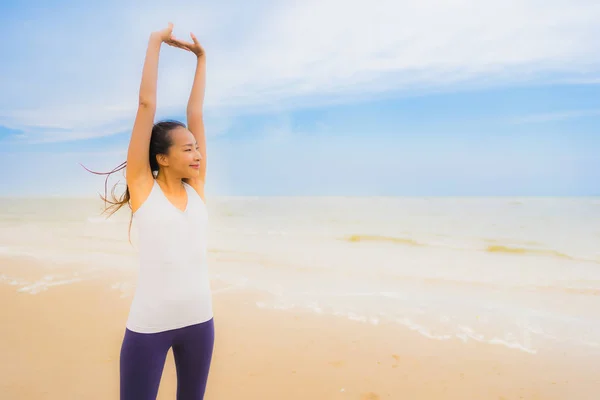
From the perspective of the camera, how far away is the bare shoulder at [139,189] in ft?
6.21

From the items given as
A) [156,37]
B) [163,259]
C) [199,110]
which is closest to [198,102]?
[199,110]

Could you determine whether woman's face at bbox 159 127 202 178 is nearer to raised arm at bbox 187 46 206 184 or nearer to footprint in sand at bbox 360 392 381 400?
raised arm at bbox 187 46 206 184

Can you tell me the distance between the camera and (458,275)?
917cm

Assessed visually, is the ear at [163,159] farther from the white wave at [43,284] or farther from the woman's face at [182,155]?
the white wave at [43,284]

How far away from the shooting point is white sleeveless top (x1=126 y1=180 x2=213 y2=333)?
6.13ft

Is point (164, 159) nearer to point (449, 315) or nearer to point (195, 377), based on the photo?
point (195, 377)

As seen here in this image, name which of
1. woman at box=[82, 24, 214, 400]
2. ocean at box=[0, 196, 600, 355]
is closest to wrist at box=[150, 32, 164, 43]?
woman at box=[82, 24, 214, 400]

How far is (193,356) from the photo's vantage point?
202 centimetres

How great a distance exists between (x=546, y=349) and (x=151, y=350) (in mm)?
4193

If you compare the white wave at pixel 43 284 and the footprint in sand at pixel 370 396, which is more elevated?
the white wave at pixel 43 284

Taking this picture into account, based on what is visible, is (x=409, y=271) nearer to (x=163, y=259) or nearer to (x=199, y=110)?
(x=199, y=110)

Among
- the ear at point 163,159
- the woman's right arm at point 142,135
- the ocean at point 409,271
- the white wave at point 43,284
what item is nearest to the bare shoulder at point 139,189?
the woman's right arm at point 142,135

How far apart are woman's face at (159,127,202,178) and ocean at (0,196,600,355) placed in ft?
12.1

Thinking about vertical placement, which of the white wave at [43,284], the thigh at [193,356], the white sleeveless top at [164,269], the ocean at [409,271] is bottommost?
the ocean at [409,271]
